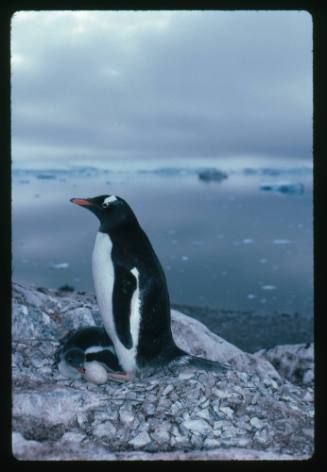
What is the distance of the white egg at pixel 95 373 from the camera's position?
2.13 m

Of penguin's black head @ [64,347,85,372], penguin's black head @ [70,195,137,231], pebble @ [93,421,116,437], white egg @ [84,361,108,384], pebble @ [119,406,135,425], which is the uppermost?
penguin's black head @ [70,195,137,231]

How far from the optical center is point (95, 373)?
214 centimetres

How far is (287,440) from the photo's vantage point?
70.5 inches

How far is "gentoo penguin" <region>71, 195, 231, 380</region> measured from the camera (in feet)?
7.17

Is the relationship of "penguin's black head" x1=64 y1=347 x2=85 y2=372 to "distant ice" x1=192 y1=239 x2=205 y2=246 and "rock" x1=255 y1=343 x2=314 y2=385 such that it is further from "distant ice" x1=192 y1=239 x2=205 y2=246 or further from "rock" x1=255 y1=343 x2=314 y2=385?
"distant ice" x1=192 y1=239 x2=205 y2=246

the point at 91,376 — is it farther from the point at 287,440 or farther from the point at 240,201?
the point at 240,201

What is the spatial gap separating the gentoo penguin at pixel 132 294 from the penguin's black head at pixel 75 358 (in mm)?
162

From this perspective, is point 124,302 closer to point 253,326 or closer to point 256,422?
point 256,422

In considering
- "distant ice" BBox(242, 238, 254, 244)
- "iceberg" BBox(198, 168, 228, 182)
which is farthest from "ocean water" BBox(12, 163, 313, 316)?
"iceberg" BBox(198, 168, 228, 182)

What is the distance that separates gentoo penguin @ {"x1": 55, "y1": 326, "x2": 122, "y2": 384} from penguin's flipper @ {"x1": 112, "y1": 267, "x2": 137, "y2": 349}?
0.16 metres

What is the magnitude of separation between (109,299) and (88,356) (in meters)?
0.30
